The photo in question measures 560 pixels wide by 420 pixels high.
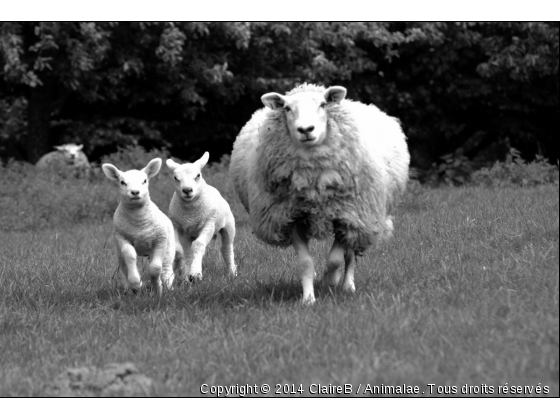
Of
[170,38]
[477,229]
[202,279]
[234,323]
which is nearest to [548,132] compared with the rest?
[170,38]

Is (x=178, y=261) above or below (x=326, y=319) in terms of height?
below

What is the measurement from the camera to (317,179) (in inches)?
266

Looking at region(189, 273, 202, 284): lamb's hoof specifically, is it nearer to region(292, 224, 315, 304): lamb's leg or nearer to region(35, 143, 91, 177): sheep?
region(292, 224, 315, 304): lamb's leg

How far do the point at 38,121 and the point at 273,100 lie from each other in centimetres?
1417

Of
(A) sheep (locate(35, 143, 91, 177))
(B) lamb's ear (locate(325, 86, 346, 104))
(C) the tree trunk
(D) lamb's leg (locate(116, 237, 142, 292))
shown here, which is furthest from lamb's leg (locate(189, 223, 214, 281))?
(C) the tree trunk

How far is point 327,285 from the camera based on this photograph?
23.9ft

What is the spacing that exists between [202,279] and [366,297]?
2.20m

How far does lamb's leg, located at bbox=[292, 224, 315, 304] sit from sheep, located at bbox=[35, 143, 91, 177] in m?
11.5

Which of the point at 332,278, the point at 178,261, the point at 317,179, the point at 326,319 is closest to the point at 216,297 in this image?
the point at 332,278

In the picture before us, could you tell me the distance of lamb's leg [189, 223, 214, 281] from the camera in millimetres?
7968

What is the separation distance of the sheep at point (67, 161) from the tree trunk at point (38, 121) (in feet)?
4.37

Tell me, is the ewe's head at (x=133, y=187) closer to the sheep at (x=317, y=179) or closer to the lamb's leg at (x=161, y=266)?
the lamb's leg at (x=161, y=266)

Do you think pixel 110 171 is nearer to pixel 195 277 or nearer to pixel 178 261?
pixel 195 277

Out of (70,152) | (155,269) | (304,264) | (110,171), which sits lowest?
(70,152)
